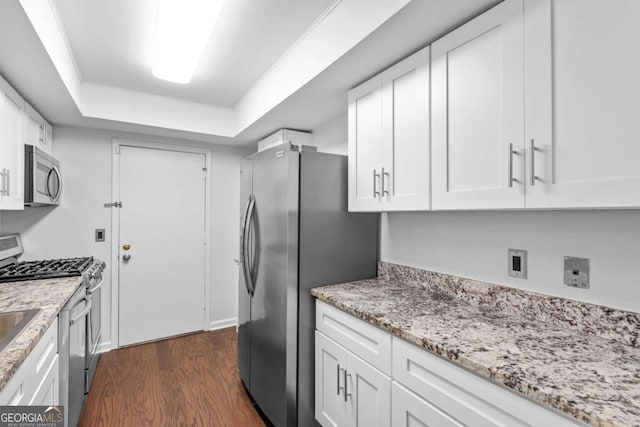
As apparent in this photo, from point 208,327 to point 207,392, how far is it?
50.8 inches

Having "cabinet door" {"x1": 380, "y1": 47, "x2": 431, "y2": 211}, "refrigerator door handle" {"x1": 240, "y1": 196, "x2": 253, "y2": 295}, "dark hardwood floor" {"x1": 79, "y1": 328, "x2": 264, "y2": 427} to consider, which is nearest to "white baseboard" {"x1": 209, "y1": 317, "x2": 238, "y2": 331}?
"dark hardwood floor" {"x1": 79, "y1": 328, "x2": 264, "y2": 427}

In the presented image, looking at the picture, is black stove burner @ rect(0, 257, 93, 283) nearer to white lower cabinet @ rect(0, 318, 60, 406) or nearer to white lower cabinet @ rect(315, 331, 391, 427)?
white lower cabinet @ rect(0, 318, 60, 406)

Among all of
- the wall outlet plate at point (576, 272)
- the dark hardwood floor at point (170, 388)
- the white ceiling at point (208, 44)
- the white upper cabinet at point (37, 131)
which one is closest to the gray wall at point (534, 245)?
the wall outlet plate at point (576, 272)

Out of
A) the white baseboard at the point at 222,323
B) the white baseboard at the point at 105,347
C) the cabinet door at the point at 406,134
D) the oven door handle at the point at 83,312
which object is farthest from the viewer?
the white baseboard at the point at 222,323

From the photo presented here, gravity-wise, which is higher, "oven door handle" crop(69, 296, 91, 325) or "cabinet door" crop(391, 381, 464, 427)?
"oven door handle" crop(69, 296, 91, 325)

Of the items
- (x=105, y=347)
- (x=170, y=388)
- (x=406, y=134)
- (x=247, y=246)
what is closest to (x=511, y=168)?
(x=406, y=134)

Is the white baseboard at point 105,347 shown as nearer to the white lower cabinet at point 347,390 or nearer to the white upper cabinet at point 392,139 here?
the white lower cabinet at point 347,390

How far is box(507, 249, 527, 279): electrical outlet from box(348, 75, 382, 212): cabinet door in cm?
68

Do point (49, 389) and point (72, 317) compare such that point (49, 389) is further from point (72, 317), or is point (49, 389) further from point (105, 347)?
point (105, 347)

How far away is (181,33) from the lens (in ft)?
Result: 5.82

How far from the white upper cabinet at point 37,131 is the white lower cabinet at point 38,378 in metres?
1.55

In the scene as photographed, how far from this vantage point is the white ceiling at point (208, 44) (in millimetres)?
1682

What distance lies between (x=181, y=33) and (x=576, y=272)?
2.28m

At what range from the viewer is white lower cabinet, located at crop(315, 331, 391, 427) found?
139 centimetres
